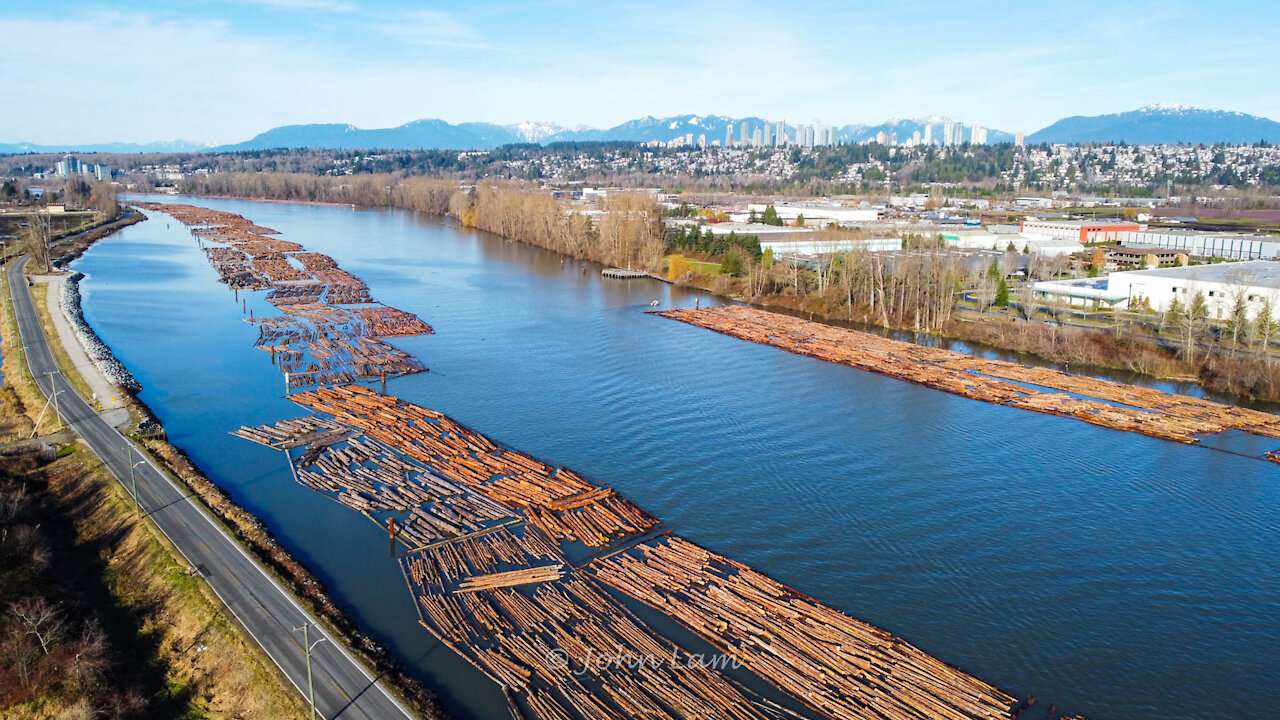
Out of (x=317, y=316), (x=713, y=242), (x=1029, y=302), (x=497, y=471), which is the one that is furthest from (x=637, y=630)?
(x=713, y=242)

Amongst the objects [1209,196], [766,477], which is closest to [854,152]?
[1209,196]

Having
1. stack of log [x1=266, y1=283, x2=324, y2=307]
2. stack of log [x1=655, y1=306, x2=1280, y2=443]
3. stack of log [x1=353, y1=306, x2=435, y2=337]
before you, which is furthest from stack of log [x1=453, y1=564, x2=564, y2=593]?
stack of log [x1=266, y1=283, x2=324, y2=307]

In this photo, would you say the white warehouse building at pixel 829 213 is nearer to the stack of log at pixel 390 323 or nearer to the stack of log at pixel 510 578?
the stack of log at pixel 390 323

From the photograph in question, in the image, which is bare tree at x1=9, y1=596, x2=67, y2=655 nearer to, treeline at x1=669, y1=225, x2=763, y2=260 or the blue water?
the blue water

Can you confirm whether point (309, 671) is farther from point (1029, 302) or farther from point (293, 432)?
point (1029, 302)

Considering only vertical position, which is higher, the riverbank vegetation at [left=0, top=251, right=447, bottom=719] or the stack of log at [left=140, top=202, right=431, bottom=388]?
the stack of log at [left=140, top=202, right=431, bottom=388]

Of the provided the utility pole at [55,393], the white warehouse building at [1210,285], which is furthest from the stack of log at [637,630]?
the white warehouse building at [1210,285]
